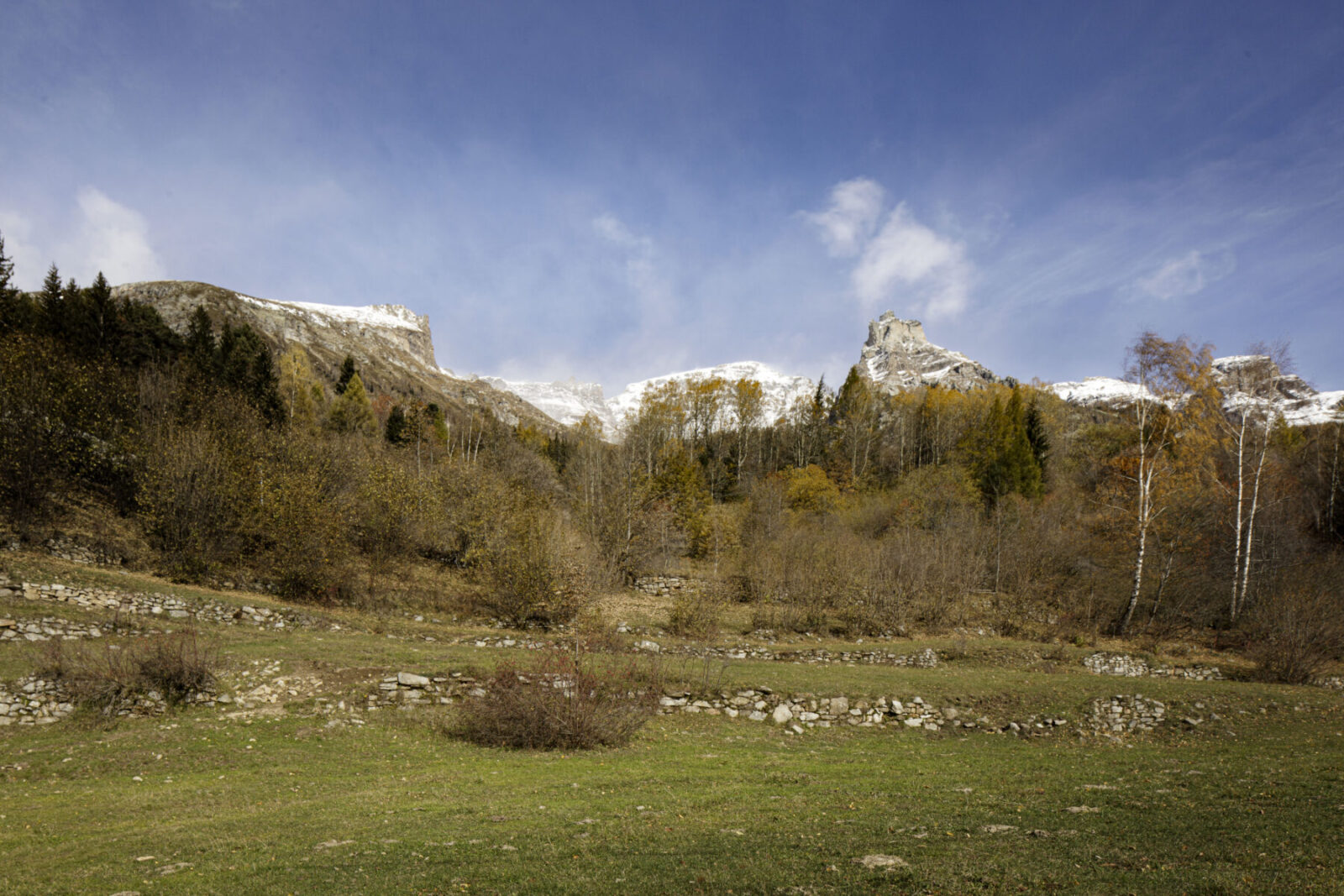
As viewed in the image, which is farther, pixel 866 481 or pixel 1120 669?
pixel 866 481

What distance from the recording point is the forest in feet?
92.2

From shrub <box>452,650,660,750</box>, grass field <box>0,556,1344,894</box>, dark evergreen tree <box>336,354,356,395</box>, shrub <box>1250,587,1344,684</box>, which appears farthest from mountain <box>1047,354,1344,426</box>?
dark evergreen tree <box>336,354,356,395</box>

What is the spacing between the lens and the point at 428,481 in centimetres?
3744

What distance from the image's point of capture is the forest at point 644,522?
28094mm

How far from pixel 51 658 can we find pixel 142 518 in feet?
58.0

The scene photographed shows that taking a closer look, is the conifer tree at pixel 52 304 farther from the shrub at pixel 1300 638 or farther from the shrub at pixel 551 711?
the shrub at pixel 1300 638

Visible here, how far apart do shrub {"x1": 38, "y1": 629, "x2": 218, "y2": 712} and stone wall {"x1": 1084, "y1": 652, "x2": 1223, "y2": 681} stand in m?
30.8

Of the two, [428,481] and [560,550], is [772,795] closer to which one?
[560,550]

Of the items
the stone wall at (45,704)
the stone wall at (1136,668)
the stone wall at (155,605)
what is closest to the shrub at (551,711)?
the stone wall at (45,704)

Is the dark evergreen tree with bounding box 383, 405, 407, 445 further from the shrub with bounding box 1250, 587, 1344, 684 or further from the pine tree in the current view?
the shrub with bounding box 1250, 587, 1344, 684

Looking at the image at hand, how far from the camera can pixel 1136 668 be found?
82.1 ft

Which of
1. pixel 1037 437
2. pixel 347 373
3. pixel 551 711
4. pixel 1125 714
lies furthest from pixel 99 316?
pixel 1037 437

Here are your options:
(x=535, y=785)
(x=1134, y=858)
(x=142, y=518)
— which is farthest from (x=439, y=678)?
(x=142, y=518)

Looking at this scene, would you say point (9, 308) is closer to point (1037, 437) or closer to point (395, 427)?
point (395, 427)
